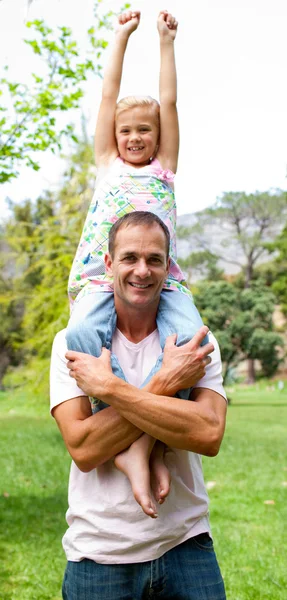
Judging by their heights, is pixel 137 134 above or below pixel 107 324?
above

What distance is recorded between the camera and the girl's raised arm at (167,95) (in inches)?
123

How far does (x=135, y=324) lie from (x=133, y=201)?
2.12 ft

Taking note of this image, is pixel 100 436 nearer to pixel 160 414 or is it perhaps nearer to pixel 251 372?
pixel 160 414

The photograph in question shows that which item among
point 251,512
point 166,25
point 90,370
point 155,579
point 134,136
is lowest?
point 251,512

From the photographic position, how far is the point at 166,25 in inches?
128

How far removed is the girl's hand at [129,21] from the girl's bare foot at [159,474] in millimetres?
2004

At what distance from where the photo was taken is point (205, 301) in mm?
25016

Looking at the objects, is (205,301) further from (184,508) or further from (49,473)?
(184,508)

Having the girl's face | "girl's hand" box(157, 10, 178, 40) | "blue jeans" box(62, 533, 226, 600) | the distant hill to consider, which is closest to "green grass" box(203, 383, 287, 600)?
"blue jeans" box(62, 533, 226, 600)

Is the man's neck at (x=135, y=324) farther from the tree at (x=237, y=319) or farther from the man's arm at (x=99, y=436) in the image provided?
the tree at (x=237, y=319)

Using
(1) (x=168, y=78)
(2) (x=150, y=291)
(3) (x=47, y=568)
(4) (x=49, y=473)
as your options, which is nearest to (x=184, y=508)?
(2) (x=150, y=291)

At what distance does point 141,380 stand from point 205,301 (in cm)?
2281

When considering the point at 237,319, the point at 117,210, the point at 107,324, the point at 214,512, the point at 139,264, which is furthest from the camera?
the point at 237,319

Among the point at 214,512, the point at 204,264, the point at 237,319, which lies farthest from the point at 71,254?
the point at 204,264
